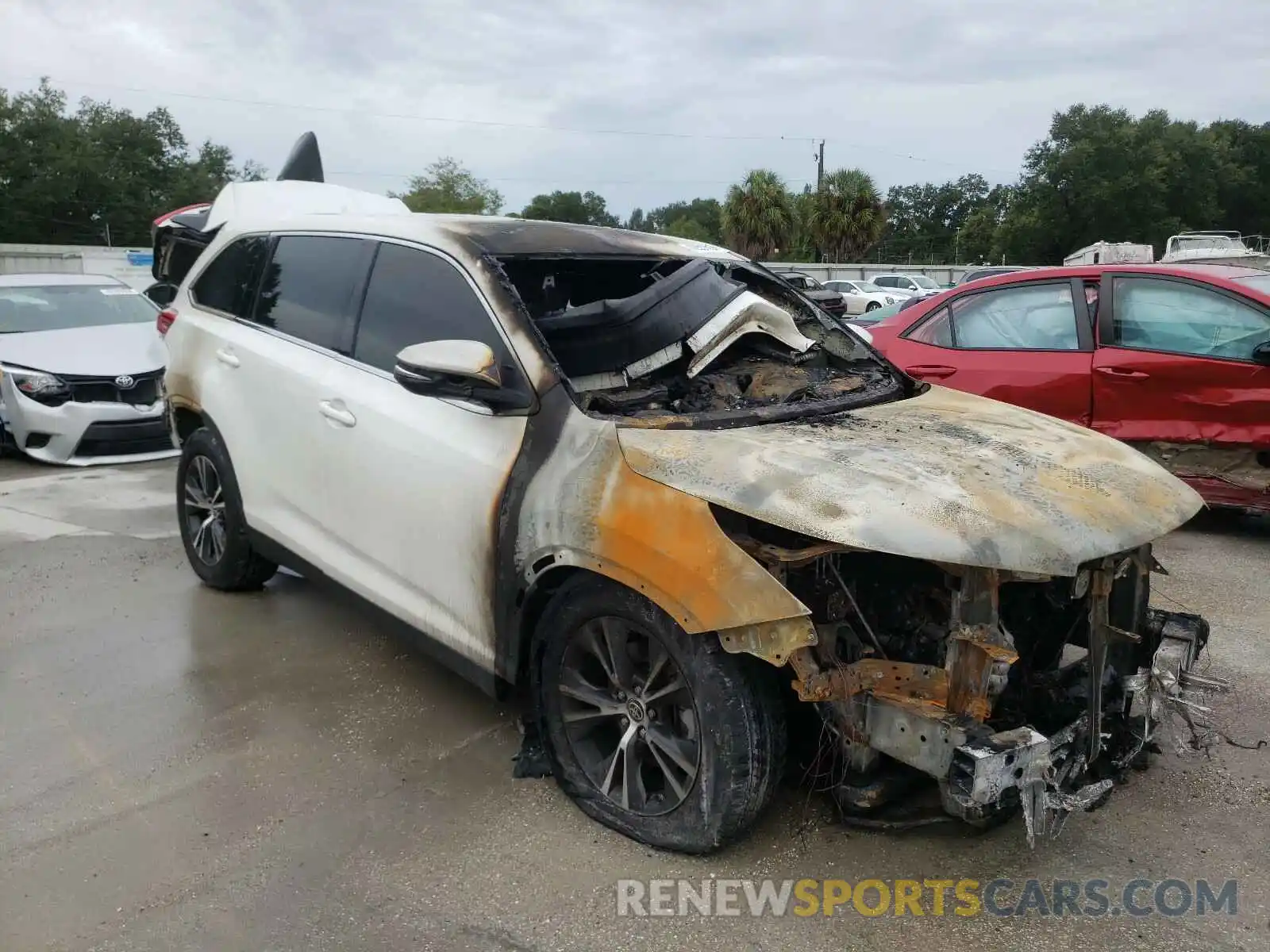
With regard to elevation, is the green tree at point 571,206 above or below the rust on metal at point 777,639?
above

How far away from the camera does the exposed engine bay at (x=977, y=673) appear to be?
2316 millimetres

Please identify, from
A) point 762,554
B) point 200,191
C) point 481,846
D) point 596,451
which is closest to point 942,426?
point 762,554

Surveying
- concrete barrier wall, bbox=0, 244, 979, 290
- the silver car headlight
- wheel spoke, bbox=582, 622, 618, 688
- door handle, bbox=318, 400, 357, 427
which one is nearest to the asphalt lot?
wheel spoke, bbox=582, 622, 618, 688

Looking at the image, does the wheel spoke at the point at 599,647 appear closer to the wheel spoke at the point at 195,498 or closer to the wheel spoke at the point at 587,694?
the wheel spoke at the point at 587,694

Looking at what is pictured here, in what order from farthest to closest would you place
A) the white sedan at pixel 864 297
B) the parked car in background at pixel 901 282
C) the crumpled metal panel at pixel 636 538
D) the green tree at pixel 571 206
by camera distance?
the green tree at pixel 571 206, the parked car in background at pixel 901 282, the white sedan at pixel 864 297, the crumpled metal panel at pixel 636 538

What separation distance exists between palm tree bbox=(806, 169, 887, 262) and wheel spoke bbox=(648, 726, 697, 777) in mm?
42599

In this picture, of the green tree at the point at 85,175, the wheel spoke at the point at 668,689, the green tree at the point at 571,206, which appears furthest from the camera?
the green tree at the point at 571,206

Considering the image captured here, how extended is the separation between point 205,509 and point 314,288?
1.48 metres

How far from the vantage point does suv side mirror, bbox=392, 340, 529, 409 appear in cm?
284

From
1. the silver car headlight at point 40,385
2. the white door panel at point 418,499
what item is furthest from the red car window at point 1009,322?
the silver car headlight at point 40,385

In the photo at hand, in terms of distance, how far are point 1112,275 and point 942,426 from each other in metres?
3.36

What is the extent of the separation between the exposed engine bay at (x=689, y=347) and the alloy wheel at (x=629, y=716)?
2.34 feet

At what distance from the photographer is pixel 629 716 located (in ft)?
9.05

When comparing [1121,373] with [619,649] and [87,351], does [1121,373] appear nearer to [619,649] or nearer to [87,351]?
[619,649]
